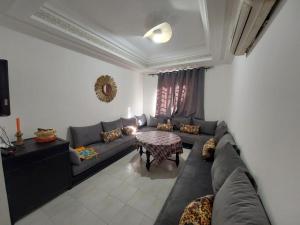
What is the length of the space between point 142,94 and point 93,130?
8.46ft

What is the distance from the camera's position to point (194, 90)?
420 cm

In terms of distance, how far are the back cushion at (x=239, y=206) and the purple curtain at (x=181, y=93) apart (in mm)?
3261

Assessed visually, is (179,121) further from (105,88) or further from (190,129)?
(105,88)

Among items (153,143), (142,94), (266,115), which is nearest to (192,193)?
(266,115)

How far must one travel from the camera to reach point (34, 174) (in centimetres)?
174

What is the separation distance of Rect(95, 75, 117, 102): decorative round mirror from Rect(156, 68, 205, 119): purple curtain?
160cm

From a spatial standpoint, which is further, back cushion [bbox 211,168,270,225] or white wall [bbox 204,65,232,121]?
white wall [bbox 204,65,232,121]

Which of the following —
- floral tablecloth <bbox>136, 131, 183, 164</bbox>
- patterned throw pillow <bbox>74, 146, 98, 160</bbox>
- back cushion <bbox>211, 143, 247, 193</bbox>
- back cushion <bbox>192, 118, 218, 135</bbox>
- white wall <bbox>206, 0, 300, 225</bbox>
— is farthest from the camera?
back cushion <bbox>192, 118, 218, 135</bbox>

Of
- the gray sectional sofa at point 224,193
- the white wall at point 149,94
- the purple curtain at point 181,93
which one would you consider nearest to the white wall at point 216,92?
the purple curtain at point 181,93

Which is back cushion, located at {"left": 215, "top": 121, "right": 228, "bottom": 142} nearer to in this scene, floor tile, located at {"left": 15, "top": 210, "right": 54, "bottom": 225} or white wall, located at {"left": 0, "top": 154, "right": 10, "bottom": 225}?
floor tile, located at {"left": 15, "top": 210, "right": 54, "bottom": 225}

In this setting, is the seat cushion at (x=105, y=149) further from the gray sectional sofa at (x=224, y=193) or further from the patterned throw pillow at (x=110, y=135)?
the gray sectional sofa at (x=224, y=193)

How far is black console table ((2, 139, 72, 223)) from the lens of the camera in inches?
61.8

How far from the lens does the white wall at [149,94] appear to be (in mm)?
4969

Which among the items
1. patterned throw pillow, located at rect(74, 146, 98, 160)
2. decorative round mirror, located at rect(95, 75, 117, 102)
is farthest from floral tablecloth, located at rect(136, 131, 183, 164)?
decorative round mirror, located at rect(95, 75, 117, 102)
